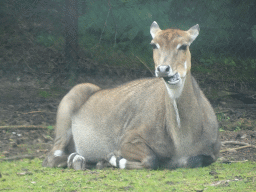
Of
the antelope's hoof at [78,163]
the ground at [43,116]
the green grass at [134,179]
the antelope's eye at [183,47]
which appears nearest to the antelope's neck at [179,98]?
the antelope's eye at [183,47]

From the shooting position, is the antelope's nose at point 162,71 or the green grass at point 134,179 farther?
the antelope's nose at point 162,71

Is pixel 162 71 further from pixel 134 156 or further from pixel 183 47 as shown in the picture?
pixel 134 156

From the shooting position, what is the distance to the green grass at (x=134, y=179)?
4.39 m

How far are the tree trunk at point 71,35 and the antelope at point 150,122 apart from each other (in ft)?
11.8

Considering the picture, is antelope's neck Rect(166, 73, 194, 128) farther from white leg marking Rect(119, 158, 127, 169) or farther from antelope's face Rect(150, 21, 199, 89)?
white leg marking Rect(119, 158, 127, 169)

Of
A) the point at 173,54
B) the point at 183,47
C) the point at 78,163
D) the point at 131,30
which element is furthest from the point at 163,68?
the point at 131,30

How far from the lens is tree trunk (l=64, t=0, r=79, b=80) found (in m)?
10.1

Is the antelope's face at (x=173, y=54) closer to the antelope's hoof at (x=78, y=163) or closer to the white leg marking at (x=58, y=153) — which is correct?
the antelope's hoof at (x=78, y=163)

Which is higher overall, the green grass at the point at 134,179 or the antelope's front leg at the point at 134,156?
the antelope's front leg at the point at 134,156

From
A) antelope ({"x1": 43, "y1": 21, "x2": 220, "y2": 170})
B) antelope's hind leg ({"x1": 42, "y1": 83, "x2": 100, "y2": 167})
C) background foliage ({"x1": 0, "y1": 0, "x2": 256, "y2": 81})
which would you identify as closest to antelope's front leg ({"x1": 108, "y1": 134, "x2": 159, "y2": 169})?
antelope ({"x1": 43, "y1": 21, "x2": 220, "y2": 170})

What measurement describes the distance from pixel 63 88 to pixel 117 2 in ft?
8.50

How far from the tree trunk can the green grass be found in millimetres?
4973

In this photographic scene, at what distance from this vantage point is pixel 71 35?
33.6 feet

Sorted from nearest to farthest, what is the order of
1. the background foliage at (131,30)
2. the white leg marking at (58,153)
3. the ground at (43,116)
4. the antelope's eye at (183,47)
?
the antelope's eye at (183,47)
the white leg marking at (58,153)
the ground at (43,116)
the background foliage at (131,30)
